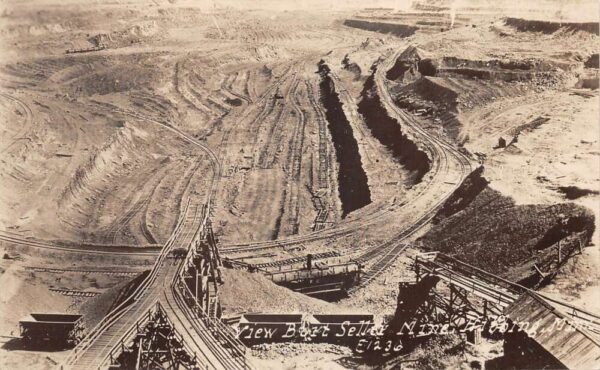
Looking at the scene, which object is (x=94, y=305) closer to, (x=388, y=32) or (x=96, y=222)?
(x=96, y=222)

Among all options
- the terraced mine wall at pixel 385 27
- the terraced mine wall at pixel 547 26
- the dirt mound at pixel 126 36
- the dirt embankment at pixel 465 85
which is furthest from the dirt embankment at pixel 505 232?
the terraced mine wall at pixel 385 27

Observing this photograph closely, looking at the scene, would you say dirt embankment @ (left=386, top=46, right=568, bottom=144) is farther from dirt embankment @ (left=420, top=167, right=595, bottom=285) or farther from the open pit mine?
dirt embankment @ (left=420, top=167, right=595, bottom=285)

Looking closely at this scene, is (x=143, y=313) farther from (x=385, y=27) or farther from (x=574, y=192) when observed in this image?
(x=385, y=27)

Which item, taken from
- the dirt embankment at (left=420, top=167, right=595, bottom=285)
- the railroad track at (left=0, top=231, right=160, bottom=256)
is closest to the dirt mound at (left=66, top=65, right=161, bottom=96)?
the railroad track at (left=0, top=231, right=160, bottom=256)

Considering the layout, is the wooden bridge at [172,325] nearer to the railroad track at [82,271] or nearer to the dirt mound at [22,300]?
the railroad track at [82,271]

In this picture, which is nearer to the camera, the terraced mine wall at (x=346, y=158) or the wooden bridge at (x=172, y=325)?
the wooden bridge at (x=172, y=325)

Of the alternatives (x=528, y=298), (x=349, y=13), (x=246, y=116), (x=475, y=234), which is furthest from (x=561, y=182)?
(x=349, y=13)
